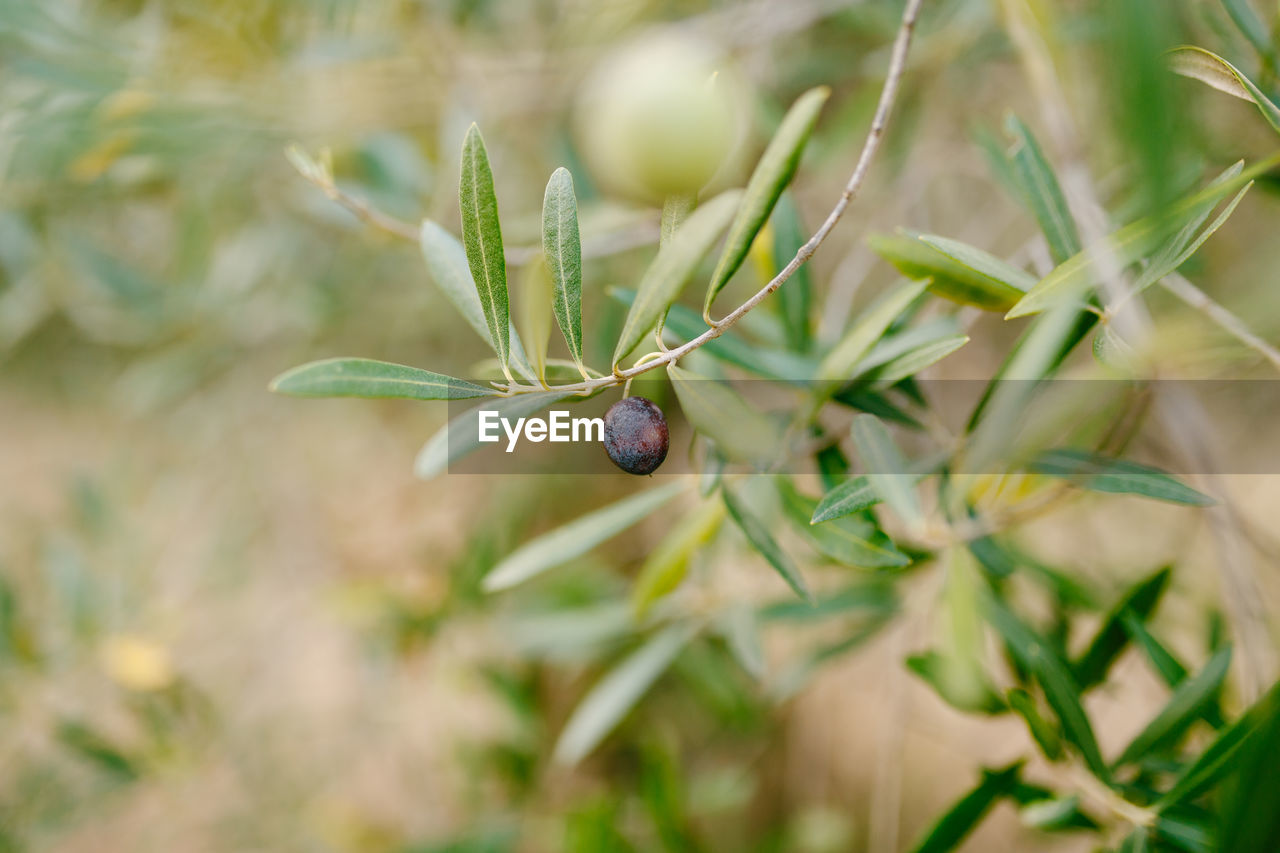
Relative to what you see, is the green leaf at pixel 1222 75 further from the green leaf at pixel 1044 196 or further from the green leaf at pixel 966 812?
the green leaf at pixel 966 812

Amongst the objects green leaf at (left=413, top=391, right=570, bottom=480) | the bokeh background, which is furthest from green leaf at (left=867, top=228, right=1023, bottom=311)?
green leaf at (left=413, top=391, right=570, bottom=480)

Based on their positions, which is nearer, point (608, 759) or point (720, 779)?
point (720, 779)

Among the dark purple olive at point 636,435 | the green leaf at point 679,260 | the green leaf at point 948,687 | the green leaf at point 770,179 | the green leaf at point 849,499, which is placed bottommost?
the green leaf at point 948,687

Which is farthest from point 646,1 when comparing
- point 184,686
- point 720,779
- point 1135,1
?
point 184,686

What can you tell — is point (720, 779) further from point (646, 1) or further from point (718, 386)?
point (646, 1)

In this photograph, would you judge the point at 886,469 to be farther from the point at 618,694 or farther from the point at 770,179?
the point at 618,694

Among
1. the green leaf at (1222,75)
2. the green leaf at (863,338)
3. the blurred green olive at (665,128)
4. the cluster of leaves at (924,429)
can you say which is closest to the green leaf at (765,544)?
the cluster of leaves at (924,429)
